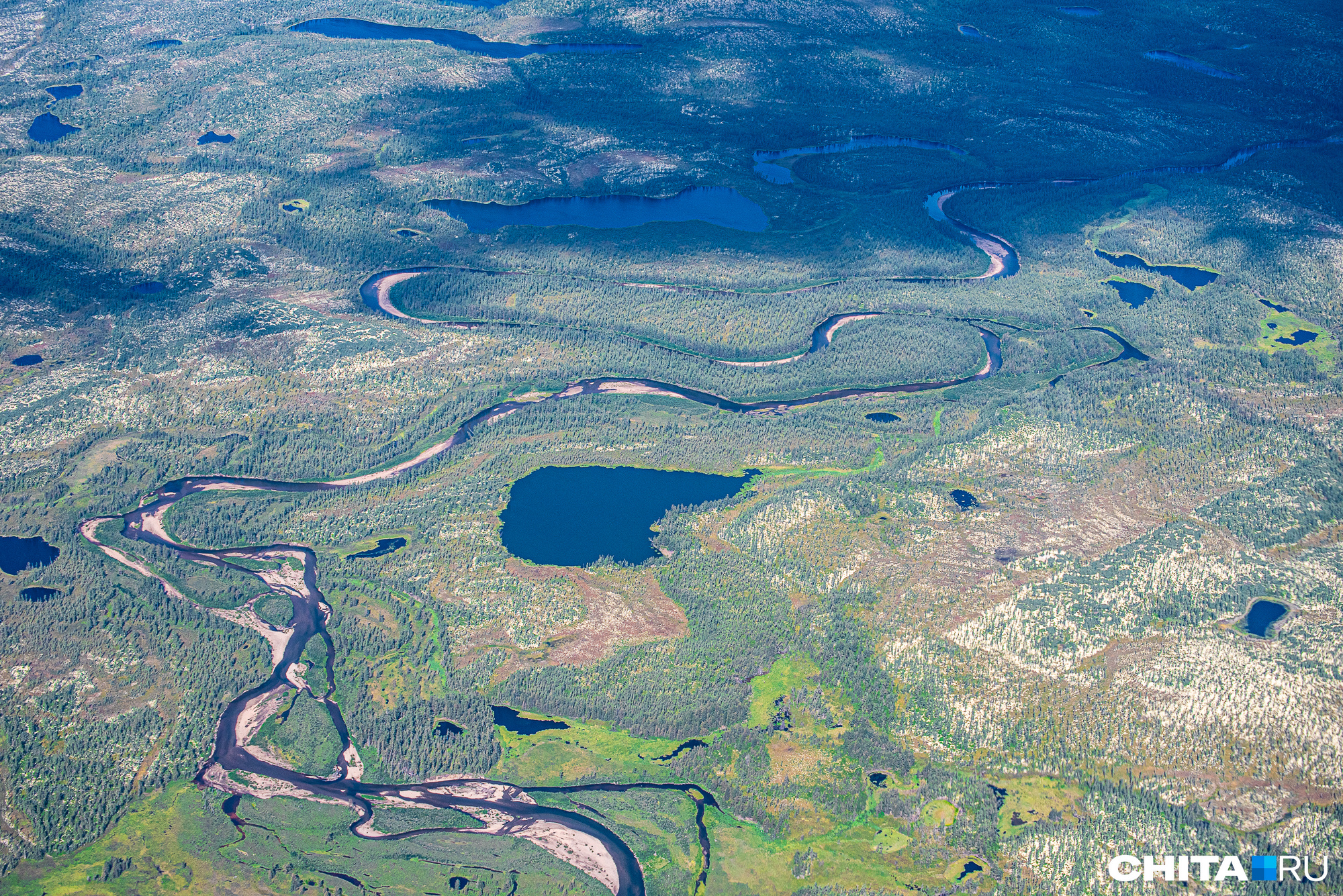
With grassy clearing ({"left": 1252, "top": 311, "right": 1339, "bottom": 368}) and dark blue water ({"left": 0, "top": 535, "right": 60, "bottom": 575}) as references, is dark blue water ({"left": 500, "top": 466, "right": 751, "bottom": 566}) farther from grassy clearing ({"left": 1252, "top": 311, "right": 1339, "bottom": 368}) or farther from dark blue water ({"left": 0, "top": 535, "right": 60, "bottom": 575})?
grassy clearing ({"left": 1252, "top": 311, "right": 1339, "bottom": 368})

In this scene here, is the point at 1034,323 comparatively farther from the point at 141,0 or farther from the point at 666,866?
the point at 141,0

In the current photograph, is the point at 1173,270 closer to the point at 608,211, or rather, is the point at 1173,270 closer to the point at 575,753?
the point at 608,211

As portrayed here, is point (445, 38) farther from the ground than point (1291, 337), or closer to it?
farther from the ground

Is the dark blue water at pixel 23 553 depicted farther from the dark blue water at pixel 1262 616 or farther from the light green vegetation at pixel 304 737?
the dark blue water at pixel 1262 616

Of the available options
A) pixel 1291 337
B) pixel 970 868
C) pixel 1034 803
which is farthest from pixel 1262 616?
pixel 1291 337

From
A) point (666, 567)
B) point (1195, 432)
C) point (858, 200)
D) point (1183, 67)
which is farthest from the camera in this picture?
point (1183, 67)

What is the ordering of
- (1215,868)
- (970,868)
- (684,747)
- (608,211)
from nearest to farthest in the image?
(1215,868) < (970,868) < (684,747) < (608,211)

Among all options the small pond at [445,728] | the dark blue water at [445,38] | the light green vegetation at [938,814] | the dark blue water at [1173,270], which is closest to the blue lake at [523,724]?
the small pond at [445,728]

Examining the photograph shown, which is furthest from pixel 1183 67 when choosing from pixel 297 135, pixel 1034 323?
pixel 297 135
